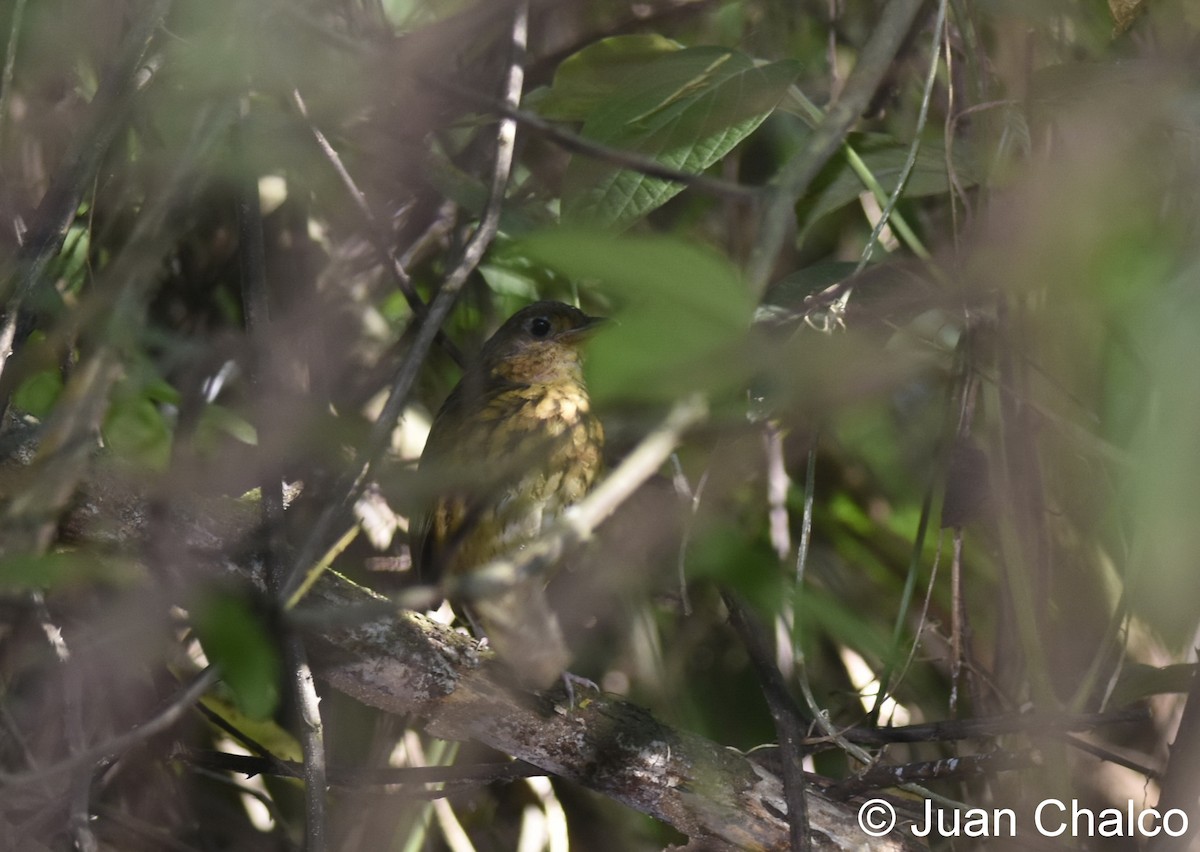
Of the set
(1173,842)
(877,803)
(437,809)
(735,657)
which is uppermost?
(1173,842)

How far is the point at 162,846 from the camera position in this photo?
2.33 meters

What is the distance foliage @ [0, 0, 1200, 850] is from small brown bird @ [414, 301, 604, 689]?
0.46ft

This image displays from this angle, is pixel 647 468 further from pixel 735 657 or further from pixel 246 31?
pixel 735 657

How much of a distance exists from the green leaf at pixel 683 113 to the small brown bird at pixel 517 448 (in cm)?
50

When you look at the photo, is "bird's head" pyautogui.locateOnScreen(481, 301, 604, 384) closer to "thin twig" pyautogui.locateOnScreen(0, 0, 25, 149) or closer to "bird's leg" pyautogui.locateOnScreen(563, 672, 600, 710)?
"bird's leg" pyautogui.locateOnScreen(563, 672, 600, 710)

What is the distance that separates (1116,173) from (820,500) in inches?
89.3

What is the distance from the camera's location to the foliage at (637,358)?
2.07 feet

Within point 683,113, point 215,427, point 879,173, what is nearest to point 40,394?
point 215,427

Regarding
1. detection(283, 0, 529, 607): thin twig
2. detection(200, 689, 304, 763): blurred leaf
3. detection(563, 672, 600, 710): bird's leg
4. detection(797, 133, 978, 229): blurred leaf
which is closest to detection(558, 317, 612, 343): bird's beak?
detection(797, 133, 978, 229): blurred leaf

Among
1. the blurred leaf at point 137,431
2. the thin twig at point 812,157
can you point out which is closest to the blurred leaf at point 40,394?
the blurred leaf at point 137,431

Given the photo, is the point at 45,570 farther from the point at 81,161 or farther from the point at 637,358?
the point at 81,161

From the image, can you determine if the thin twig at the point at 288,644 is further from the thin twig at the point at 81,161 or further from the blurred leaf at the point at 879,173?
the blurred leaf at the point at 879,173

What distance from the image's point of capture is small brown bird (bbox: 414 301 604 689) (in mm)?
2242

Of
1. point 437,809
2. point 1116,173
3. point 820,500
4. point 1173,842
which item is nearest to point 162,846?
point 437,809
